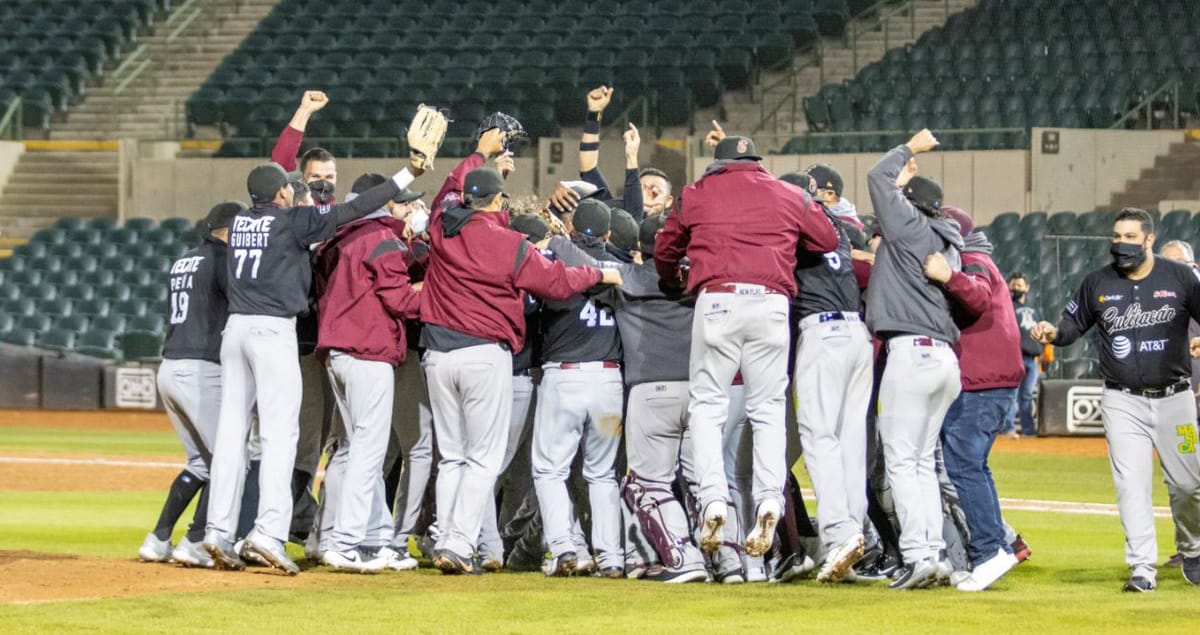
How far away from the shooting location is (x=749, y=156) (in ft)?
28.5

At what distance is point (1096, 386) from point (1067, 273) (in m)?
1.52

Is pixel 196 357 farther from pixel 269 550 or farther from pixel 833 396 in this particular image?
pixel 833 396

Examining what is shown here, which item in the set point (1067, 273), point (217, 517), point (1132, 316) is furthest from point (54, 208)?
point (1132, 316)

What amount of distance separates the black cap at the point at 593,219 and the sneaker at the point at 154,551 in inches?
111

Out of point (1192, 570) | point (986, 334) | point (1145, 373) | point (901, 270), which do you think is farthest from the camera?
point (986, 334)

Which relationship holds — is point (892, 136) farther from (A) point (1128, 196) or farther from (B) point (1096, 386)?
(B) point (1096, 386)

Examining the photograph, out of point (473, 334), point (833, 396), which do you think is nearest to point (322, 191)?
point (473, 334)

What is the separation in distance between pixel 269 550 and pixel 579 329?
6.36 ft

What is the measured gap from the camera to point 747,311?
8.30 m

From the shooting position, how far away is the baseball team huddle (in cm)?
838

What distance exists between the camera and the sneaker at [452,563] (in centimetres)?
867

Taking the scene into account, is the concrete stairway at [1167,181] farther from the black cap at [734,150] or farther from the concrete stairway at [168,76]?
the black cap at [734,150]

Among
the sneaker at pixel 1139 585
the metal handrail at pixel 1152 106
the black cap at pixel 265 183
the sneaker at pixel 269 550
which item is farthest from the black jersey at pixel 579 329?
the metal handrail at pixel 1152 106

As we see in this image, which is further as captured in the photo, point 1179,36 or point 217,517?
point 1179,36
